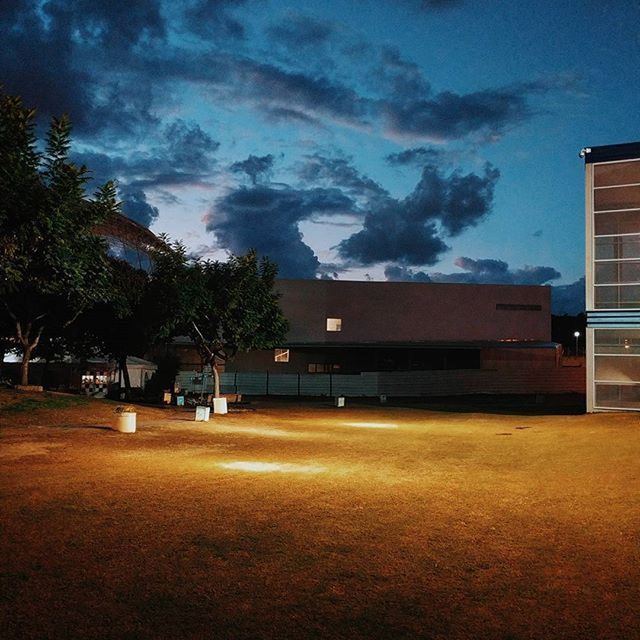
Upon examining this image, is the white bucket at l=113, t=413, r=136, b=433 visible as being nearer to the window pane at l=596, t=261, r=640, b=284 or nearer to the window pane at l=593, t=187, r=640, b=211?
the window pane at l=596, t=261, r=640, b=284

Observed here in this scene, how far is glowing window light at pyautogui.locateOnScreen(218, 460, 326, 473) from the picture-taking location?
582 inches

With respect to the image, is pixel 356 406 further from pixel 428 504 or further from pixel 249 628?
pixel 249 628

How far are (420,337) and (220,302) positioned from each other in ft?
96.7

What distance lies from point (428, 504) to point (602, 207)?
81.0ft

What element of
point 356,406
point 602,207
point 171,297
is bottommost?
point 356,406

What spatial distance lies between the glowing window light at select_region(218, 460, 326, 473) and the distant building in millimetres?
40495

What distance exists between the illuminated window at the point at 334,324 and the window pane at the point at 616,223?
30.9 meters

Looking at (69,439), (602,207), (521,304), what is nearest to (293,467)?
(69,439)

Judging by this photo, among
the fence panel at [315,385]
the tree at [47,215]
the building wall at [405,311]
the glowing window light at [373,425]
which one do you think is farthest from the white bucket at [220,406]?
the building wall at [405,311]

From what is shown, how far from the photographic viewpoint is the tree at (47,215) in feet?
60.0

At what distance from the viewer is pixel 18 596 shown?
20.9ft

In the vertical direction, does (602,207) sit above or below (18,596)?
above

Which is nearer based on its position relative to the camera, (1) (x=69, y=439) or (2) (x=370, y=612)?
(2) (x=370, y=612)

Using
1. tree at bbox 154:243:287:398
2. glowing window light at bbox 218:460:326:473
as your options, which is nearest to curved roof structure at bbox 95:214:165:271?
tree at bbox 154:243:287:398
